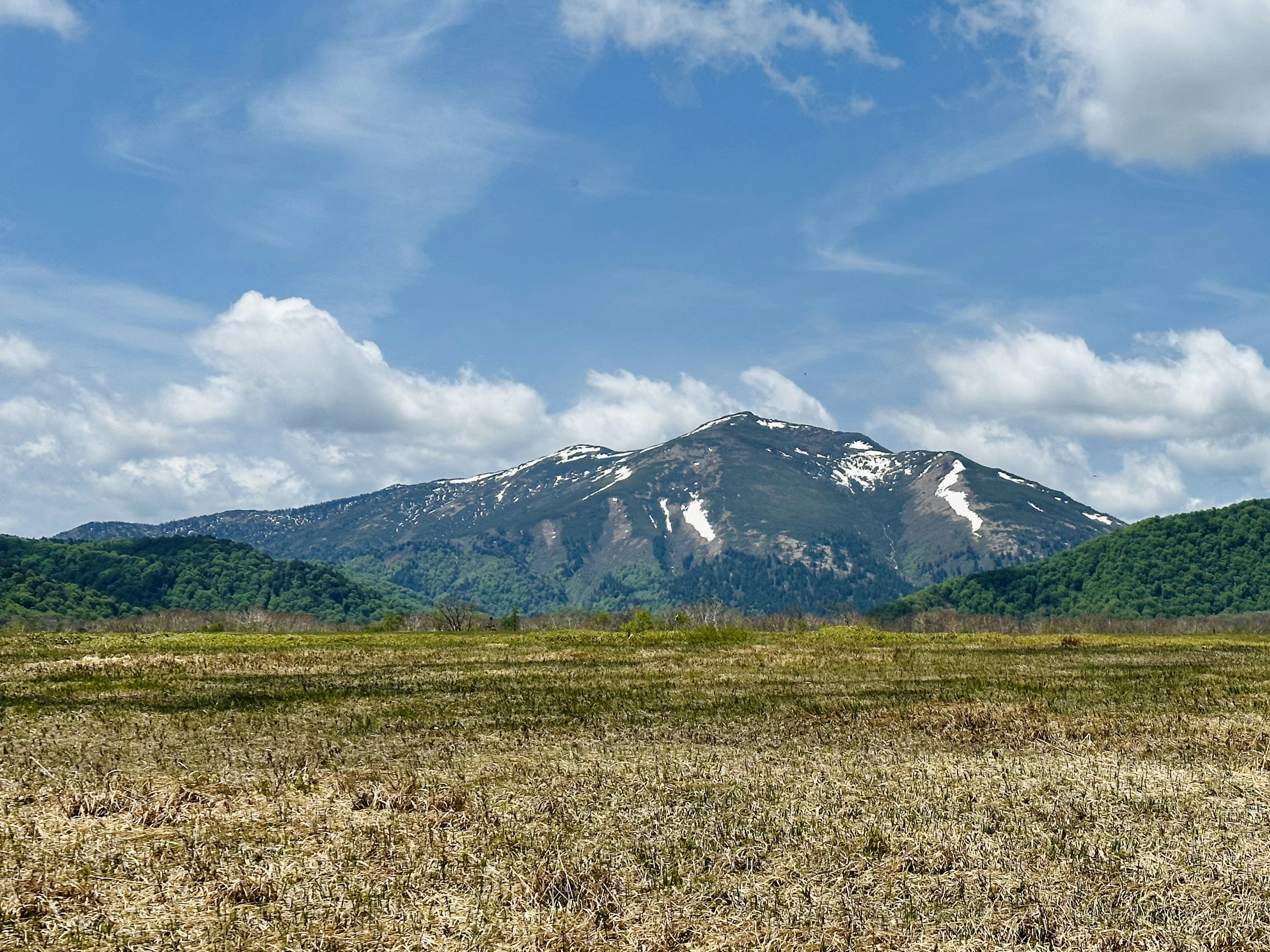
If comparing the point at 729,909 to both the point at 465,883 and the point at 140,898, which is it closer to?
the point at 465,883

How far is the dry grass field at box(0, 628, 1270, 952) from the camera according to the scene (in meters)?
13.7

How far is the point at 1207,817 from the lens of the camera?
19906 millimetres

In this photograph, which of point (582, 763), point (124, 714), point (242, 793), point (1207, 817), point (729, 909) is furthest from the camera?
point (124, 714)

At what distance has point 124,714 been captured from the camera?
36719 millimetres

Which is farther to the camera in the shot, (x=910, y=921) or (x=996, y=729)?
(x=996, y=729)

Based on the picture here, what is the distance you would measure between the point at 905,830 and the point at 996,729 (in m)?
15.0

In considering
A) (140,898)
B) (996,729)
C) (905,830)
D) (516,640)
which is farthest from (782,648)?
(140,898)

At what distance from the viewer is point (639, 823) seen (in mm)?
19062

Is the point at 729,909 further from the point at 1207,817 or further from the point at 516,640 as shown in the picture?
the point at 516,640

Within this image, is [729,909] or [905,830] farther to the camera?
[905,830]

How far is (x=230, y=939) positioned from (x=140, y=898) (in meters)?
2.38

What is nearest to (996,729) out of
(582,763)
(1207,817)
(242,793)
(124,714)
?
(1207,817)

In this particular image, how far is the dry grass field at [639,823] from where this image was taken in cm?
1369

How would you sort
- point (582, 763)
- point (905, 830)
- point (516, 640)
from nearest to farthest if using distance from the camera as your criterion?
point (905, 830) → point (582, 763) → point (516, 640)
